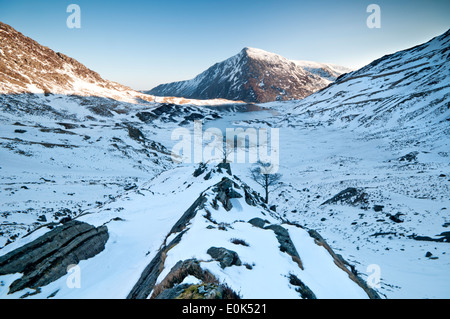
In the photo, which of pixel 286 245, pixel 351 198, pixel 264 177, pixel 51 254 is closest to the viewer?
pixel 286 245

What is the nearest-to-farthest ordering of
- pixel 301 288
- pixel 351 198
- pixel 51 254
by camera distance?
Answer: pixel 301 288
pixel 51 254
pixel 351 198

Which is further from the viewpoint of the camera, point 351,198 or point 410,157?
point 410,157

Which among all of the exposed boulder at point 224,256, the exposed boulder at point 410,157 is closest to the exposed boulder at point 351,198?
the exposed boulder at point 410,157

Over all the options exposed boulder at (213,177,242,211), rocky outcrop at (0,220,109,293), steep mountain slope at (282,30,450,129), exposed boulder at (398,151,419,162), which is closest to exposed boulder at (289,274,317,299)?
exposed boulder at (213,177,242,211)

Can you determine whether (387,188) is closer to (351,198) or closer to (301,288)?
(351,198)

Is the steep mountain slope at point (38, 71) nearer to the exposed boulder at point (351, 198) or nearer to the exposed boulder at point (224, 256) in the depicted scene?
the exposed boulder at point (224, 256)

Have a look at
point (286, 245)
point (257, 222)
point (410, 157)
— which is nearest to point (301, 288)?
point (286, 245)
